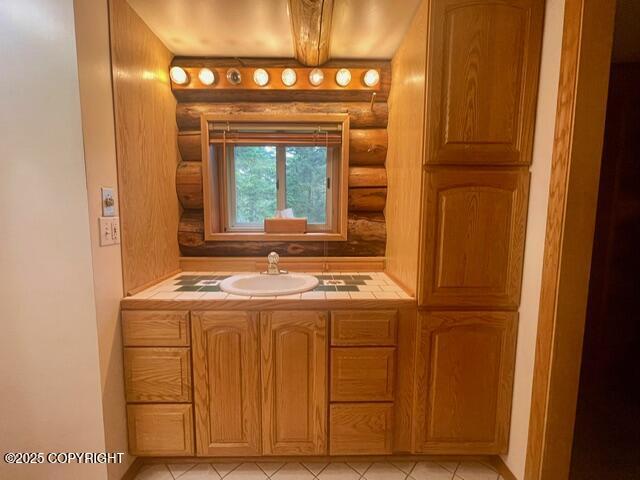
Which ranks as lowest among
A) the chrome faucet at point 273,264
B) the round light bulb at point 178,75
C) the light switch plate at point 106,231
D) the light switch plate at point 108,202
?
the chrome faucet at point 273,264

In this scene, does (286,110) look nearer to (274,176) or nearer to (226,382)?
A: (274,176)

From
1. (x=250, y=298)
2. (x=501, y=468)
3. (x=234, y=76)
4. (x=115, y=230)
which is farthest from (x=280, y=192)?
(x=501, y=468)

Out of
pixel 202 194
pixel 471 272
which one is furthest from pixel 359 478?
pixel 202 194

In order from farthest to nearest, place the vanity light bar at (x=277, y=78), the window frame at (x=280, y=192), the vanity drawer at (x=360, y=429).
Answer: the window frame at (x=280, y=192) → the vanity light bar at (x=277, y=78) → the vanity drawer at (x=360, y=429)

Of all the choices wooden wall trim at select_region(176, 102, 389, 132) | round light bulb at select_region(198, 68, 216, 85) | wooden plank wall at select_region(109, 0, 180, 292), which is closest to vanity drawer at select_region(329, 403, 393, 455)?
wooden plank wall at select_region(109, 0, 180, 292)

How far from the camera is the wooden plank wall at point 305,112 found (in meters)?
1.80

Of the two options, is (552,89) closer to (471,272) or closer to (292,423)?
(471,272)

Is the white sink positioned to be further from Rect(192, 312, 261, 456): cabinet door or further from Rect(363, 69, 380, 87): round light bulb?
Rect(363, 69, 380, 87): round light bulb

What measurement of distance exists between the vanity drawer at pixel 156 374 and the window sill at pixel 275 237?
75 cm

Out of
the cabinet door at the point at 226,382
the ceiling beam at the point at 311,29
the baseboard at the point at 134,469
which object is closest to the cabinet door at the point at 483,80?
the ceiling beam at the point at 311,29

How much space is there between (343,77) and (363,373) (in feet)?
5.43

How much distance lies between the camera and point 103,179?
122 cm

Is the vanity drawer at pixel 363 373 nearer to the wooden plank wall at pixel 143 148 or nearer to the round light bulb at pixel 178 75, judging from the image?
the wooden plank wall at pixel 143 148

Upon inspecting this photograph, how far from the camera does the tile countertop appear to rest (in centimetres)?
134
